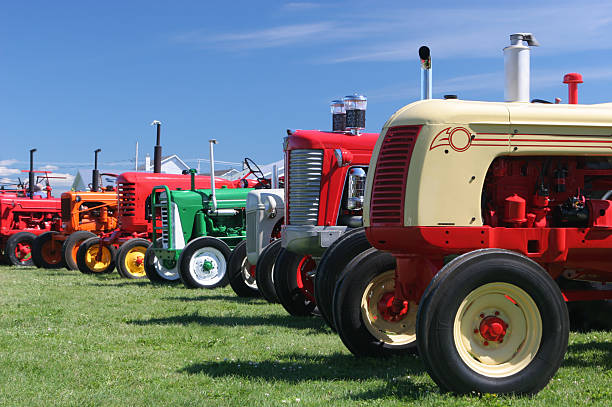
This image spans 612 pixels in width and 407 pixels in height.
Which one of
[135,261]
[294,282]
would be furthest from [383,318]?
[135,261]

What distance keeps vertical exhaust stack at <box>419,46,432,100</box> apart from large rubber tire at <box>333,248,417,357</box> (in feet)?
4.16

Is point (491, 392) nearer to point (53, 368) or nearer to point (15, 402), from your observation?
point (15, 402)

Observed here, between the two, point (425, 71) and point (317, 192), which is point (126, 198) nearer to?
point (317, 192)

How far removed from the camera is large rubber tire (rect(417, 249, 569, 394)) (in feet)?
15.9

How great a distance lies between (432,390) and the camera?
5.11m

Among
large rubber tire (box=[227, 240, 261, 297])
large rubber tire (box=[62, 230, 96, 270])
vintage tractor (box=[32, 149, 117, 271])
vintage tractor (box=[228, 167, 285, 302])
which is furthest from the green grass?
vintage tractor (box=[32, 149, 117, 271])

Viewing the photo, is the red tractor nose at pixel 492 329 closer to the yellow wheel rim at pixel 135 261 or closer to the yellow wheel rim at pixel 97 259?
the yellow wheel rim at pixel 135 261

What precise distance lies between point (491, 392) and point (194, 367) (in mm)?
2380

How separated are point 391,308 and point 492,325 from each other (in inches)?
54.9

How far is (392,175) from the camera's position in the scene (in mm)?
5484

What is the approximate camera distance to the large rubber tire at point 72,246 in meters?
18.8

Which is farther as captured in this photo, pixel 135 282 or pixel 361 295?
pixel 135 282

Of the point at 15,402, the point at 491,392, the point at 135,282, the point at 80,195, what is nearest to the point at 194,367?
the point at 15,402

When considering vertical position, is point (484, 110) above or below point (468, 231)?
above
